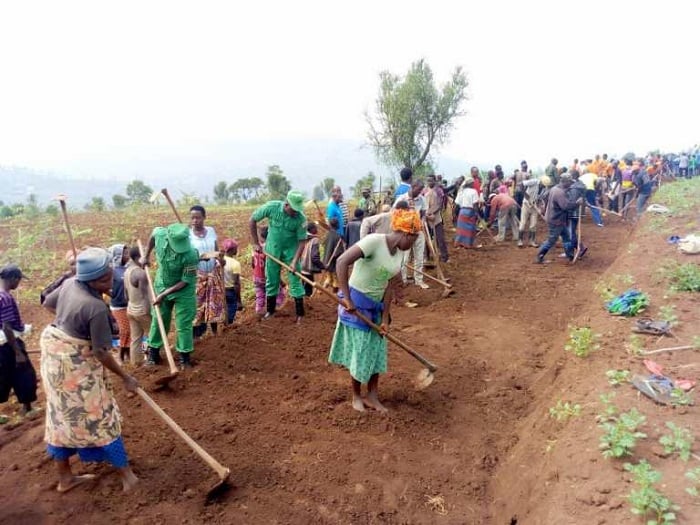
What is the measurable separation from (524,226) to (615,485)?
9.99 metres

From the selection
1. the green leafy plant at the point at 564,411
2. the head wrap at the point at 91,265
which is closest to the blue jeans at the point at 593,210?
the green leafy plant at the point at 564,411

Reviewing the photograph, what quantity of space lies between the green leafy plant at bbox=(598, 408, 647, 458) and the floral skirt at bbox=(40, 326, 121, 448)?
3.26 m

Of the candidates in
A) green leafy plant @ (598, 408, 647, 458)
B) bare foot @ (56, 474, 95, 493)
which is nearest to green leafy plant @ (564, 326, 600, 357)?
green leafy plant @ (598, 408, 647, 458)

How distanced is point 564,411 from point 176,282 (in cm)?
380

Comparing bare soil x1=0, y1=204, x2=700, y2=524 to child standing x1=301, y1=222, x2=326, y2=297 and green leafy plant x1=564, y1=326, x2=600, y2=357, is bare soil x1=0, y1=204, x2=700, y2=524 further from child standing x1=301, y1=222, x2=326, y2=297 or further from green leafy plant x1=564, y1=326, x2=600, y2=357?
child standing x1=301, y1=222, x2=326, y2=297

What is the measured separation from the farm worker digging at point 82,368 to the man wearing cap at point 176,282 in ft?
5.37

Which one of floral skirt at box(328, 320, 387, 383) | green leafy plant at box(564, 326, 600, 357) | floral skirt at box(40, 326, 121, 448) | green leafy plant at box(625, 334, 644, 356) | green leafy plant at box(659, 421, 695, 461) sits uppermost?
floral skirt at box(40, 326, 121, 448)

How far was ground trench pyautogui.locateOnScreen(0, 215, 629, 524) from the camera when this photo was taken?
3.22 metres

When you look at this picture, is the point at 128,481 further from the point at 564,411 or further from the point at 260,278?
the point at 260,278

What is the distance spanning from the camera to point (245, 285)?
966 centimetres

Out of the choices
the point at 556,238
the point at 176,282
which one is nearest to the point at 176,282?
the point at 176,282

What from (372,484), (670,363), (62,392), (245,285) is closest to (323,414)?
(372,484)

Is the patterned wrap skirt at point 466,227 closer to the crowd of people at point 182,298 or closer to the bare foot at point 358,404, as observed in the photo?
the crowd of people at point 182,298

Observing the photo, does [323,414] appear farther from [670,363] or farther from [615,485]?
[670,363]
